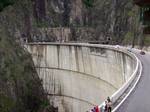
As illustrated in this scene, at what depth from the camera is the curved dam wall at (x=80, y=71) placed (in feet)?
201

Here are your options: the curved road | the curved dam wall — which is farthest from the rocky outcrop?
the curved road

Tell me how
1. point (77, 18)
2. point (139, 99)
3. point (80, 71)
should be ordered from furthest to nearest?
point (77, 18)
point (80, 71)
point (139, 99)

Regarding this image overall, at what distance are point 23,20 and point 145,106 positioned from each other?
7876 centimetres

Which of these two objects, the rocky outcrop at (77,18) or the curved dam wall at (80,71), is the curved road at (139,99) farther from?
the rocky outcrop at (77,18)

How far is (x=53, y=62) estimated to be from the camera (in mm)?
91188

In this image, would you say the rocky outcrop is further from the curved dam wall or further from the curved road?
the curved road

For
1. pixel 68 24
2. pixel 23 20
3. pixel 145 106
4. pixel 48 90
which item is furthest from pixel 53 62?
pixel 145 106

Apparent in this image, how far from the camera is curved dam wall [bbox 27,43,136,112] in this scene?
201ft

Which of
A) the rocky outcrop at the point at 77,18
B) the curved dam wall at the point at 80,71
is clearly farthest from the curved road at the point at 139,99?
the rocky outcrop at the point at 77,18

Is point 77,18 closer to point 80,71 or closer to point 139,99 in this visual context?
point 80,71

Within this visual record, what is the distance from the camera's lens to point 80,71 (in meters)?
80.2

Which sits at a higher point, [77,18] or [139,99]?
[77,18]

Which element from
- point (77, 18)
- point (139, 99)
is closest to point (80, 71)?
point (77, 18)

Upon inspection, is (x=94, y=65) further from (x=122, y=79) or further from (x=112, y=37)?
(x=112, y=37)
